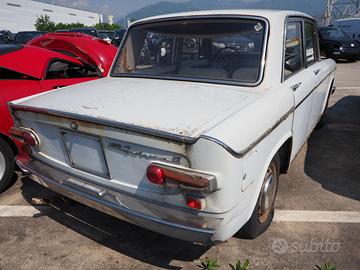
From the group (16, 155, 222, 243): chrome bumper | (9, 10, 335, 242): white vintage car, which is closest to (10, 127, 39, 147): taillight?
(9, 10, 335, 242): white vintage car

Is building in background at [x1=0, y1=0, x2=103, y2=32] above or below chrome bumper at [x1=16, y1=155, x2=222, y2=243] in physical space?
below

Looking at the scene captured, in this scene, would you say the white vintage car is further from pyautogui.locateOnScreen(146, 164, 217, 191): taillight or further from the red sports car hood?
the red sports car hood

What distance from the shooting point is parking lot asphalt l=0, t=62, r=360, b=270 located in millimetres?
2525

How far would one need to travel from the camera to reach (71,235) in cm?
285

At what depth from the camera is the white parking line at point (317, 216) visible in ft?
9.78

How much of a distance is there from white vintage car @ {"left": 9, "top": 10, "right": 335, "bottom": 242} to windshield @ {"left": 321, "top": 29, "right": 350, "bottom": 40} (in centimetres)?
1320

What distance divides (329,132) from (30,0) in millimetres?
72155

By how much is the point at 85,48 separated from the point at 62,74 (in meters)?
0.99

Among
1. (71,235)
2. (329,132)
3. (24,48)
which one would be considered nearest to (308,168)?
(329,132)

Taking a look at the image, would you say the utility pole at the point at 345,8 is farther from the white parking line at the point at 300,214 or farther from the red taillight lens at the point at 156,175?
the red taillight lens at the point at 156,175

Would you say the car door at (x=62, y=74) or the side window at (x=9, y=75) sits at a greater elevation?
the side window at (x=9, y=75)

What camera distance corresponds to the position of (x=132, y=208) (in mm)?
2176

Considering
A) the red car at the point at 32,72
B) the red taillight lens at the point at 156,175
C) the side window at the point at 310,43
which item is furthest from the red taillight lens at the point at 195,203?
the side window at the point at 310,43

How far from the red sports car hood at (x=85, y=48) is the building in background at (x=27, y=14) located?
57037mm
